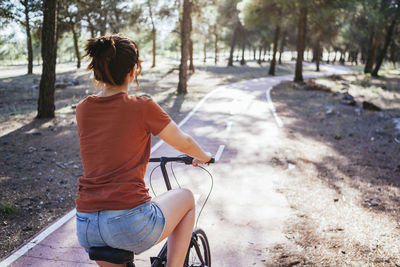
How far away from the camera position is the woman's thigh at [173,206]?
2.12 metres

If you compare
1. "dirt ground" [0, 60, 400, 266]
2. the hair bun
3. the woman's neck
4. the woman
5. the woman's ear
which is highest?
the hair bun

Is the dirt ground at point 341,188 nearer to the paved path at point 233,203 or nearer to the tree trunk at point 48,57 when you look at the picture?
the paved path at point 233,203

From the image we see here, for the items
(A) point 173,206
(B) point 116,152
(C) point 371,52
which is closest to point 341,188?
(A) point 173,206

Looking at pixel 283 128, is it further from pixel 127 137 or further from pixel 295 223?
pixel 127 137

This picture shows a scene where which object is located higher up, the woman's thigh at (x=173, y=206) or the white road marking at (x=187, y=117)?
the woman's thigh at (x=173, y=206)

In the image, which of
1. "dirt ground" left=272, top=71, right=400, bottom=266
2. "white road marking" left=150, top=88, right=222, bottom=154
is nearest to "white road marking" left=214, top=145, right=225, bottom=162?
"dirt ground" left=272, top=71, right=400, bottom=266

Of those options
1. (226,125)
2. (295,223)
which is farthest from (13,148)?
(295,223)

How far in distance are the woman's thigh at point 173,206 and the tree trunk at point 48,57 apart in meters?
10.4

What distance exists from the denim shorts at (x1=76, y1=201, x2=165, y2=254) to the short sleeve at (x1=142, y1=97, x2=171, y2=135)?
0.48m

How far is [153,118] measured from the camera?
6.31ft

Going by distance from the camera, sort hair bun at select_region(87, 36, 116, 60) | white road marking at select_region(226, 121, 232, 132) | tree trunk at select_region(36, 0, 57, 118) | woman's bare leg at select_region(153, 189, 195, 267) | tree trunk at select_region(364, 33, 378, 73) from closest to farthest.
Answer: hair bun at select_region(87, 36, 116, 60), woman's bare leg at select_region(153, 189, 195, 267), tree trunk at select_region(36, 0, 57, 118), white road marking at select_region(226, 121, 232, 132), tree trunk at select_region(364, 33, 378, 73)

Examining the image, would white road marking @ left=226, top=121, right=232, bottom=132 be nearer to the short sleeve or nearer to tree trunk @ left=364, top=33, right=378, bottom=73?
the short sleeve

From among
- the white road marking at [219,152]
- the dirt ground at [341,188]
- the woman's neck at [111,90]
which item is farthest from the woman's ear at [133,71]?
the white road marking at [219,152]

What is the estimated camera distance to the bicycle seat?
6.20 feet
